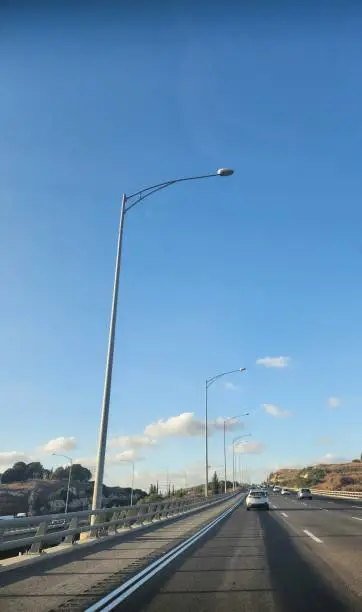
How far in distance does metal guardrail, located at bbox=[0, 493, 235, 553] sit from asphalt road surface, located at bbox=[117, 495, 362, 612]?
3320 millimetres

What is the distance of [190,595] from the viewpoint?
8023 mm

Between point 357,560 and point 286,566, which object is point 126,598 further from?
point 357,560

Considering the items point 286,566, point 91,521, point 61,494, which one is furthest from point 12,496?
point 286,566

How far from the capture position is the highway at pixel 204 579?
7.41 m

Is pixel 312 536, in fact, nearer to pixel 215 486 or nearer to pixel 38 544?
pixel 38 544

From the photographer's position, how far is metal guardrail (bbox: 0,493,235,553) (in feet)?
37.3

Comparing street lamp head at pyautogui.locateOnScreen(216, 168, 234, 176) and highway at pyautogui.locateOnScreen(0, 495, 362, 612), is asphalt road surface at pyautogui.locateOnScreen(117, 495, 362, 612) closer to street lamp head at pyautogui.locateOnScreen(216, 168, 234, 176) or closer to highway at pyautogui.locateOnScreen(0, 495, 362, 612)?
highway at pyautogui.locateOnScreen(0, 495, 362, 612)

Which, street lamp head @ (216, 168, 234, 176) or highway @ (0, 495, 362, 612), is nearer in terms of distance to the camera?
highway @ (0, 495, 362, 612)

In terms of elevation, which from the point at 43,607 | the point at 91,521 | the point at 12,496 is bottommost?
the point at 43,607

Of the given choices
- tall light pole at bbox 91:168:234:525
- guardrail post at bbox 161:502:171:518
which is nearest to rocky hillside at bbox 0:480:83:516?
guardrail post at bbox 161:502:171:518

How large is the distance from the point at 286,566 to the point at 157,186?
601 inches

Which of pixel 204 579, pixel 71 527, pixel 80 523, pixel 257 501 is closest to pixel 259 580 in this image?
pixel 204 579

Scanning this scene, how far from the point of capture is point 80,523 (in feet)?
62.1

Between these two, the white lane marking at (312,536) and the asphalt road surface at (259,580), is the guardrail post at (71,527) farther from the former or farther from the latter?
the white lane marking at (312,536)
